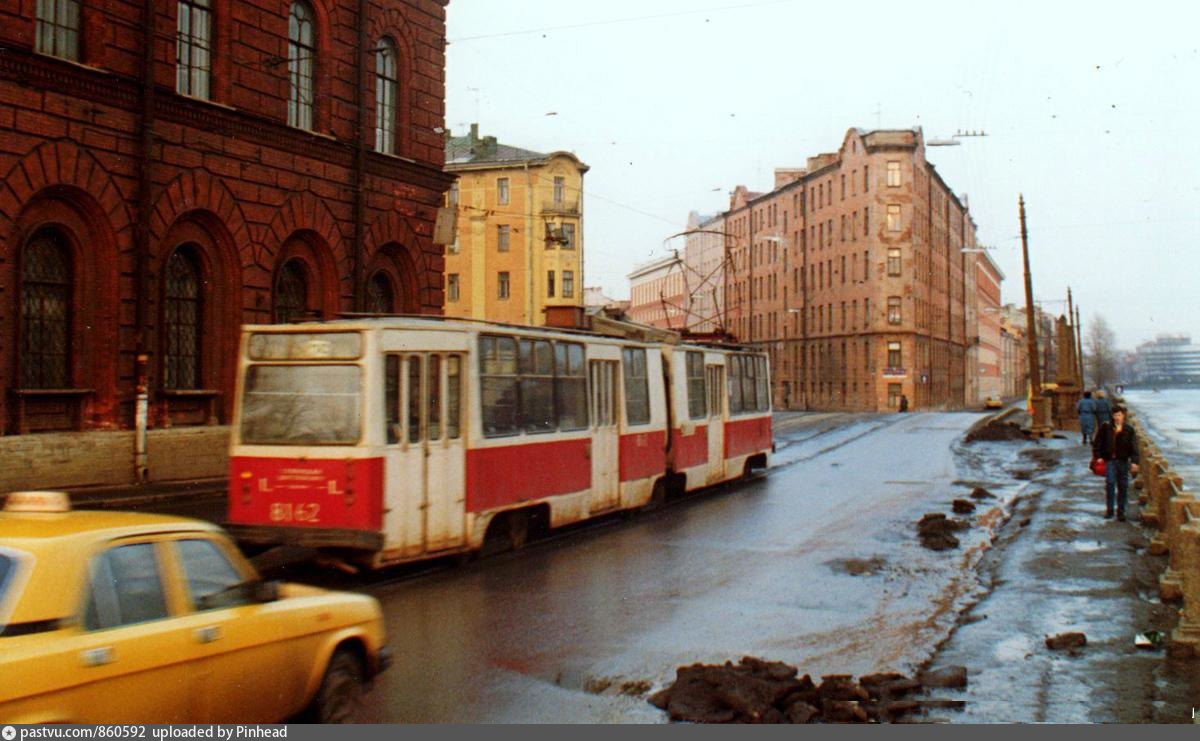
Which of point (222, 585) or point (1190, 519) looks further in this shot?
point (1190, 519)

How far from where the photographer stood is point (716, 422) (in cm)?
2319

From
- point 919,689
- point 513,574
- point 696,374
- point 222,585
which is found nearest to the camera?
point 222,585

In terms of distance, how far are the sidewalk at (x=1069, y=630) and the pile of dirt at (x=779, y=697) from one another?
0.47 meters

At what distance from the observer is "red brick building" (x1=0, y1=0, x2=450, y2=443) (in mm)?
19188

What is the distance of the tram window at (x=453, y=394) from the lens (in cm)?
1313

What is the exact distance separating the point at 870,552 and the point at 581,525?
4783 millimetres

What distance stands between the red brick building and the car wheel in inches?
558

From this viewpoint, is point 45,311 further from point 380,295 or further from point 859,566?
point 859,566

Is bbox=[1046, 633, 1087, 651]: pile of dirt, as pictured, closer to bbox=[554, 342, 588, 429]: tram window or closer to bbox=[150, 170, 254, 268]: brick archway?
bbox=[554, 342, 588, 429]: tram window

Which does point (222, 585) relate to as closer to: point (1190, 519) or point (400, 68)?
point (1190, 519)

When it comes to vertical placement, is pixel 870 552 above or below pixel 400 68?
below

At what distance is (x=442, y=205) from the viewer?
3128 centimetres

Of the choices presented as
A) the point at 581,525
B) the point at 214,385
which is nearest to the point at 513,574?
the point at 581,525

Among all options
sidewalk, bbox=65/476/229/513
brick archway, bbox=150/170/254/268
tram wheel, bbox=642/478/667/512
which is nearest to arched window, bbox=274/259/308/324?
brick archway, bbox=150/170/254/268
